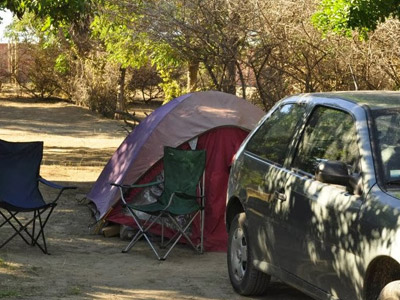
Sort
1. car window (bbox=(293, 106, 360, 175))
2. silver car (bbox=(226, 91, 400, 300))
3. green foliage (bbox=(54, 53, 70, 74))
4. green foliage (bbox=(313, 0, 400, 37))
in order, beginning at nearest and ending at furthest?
silver car (bbox=(226, 91, 400, 300))
car window (bbox=(293, 106, 360, 175))
green foliage (bbox=(313, 0, 400, 37))
green foliage (bbox=(54, 53, 70, 74))

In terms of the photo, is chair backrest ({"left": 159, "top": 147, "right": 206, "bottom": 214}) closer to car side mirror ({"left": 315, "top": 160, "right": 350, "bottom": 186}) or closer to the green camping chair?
the green camping chair

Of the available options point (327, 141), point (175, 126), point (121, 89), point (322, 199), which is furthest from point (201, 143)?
point (121, 89)

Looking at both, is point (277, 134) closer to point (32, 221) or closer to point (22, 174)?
point (32, 221)

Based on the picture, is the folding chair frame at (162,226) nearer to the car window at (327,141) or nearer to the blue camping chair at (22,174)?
the blue camping chair at (22,174)

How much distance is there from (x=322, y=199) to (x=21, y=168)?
4.82 meters

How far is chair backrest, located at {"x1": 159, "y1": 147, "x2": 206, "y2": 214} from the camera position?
9539 mm

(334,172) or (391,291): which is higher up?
(334,172)

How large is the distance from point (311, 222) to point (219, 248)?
162 inches

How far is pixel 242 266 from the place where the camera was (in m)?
7.11

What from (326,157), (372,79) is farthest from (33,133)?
(326,157)

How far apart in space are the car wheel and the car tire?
214 centimetres

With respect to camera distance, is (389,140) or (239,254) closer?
(389,140)

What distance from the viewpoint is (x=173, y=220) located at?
9211 mm

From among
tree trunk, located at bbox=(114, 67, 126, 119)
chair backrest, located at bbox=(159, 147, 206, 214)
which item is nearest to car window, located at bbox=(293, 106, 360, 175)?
chair backrest, located at bbox=(159, 147, 206, 214)
